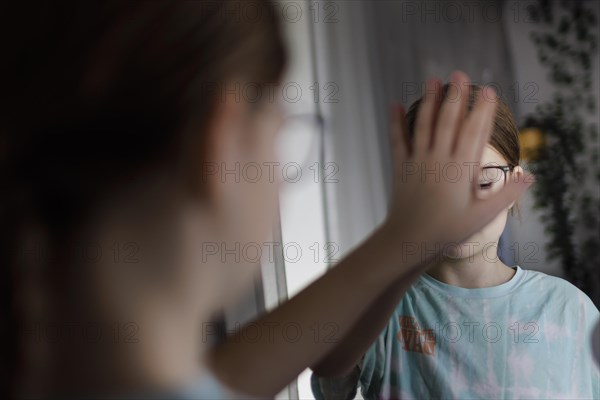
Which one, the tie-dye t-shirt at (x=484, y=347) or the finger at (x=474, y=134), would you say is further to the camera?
the tie-dye t-shirt at (x=484, y=347)

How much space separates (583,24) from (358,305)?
1.53ft

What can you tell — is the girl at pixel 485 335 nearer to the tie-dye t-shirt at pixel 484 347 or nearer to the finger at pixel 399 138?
the tie-dye t-shirt at pixel 484 347

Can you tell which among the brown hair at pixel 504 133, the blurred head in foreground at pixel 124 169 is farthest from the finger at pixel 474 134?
the brown hair at pixel 504 133

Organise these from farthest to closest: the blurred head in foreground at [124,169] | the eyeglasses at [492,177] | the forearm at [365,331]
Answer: the eyeglasses at [492,177] → the forearm at [365,331] → the blurred head in foreground at [124,169]

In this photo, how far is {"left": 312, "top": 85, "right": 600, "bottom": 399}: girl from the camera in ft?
1.85

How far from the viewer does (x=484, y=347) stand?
59 centimetres

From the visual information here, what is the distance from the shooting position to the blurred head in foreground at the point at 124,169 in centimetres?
27

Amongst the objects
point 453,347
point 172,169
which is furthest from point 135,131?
point 453,347

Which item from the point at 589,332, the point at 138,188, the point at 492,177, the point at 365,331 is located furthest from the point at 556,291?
the point at 138,188

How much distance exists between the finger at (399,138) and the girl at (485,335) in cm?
21

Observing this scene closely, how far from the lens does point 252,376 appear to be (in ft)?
1.18

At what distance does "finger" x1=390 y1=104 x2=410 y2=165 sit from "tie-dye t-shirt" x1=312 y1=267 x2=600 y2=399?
0.28m

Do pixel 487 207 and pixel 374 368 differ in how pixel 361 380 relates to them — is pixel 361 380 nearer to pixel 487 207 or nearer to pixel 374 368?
pixel 374 368

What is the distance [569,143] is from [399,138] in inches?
13.8
